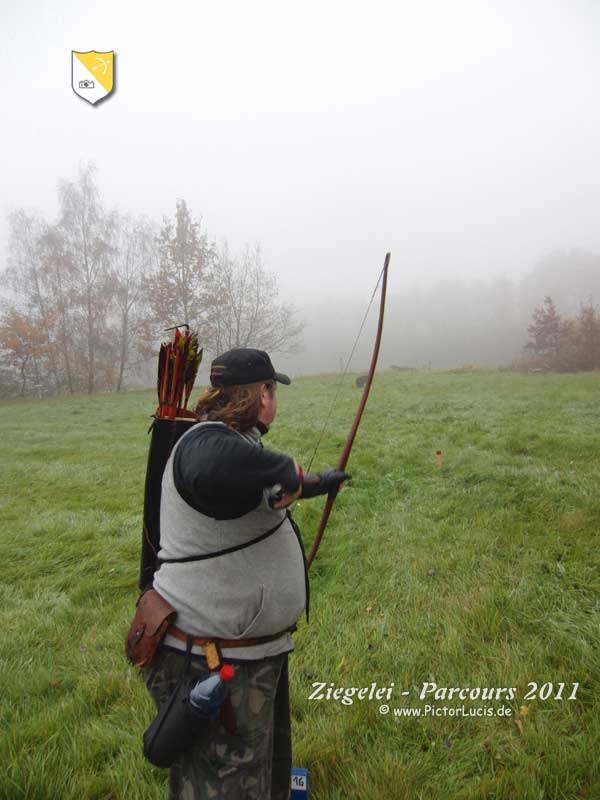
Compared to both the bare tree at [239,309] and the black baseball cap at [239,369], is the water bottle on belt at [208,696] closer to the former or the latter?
the black baseball cap at [239,369]

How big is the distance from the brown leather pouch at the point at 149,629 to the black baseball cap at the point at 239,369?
3.09ft

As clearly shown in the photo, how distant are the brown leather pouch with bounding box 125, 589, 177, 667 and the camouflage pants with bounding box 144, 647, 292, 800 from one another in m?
0.07

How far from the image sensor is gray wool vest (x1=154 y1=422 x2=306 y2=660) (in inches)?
63.2

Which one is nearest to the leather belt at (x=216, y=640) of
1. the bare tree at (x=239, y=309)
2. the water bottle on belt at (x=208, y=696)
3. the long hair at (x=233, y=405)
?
the water bottle on belt at (x=208, y=696)

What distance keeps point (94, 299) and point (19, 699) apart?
105ft

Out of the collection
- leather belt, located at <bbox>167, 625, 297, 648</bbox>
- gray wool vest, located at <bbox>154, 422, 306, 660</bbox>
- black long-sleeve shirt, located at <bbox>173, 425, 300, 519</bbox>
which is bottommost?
A: leather belt, located at <bbox>167, 625, 297, 648</bbox>

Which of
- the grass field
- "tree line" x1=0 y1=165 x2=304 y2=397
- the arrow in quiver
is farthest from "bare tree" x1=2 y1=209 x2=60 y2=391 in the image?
the arrow in quiver

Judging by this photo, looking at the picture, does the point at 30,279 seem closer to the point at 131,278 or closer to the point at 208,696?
the point at 131,278

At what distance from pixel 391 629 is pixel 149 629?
2.29m

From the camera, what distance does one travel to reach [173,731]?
1.50 metres

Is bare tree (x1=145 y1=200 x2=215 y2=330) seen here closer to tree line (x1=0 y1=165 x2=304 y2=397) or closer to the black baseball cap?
tree line (x1=0 y1=165 x2=304 y2=397)

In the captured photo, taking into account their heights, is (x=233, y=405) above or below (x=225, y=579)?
above

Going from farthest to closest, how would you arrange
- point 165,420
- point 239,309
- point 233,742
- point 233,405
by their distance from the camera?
point 239,309
point 165,420
point 233,405
point 233,742

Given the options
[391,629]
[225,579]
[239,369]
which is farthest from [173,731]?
[391,629]
